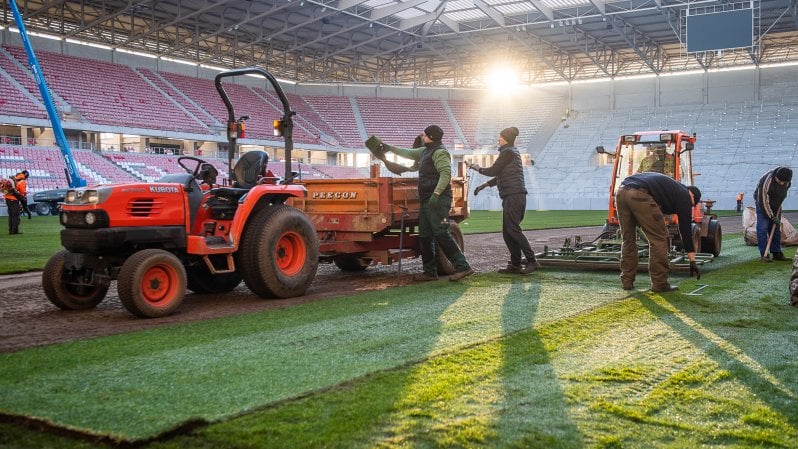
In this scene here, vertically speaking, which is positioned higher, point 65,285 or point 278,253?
point 278,253

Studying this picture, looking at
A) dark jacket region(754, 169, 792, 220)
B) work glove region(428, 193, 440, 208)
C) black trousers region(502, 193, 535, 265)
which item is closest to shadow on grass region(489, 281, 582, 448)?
work glove region(428, 193, 440, 208)

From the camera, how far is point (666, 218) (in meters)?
11.2

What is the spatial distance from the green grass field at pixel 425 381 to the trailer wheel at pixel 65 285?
1.43m

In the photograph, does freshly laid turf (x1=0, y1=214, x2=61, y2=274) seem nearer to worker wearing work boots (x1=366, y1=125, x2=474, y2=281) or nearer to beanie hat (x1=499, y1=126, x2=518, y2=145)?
worker wearing work boots (x1=366, y1=125, x2=474, y2=281)

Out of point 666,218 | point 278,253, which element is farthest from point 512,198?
point 278,253

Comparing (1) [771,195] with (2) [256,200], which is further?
(1) [771,195]

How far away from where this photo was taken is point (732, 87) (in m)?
46.3

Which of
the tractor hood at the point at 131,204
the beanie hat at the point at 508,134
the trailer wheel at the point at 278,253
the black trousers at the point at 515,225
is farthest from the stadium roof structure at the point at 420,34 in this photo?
the tractor hood at the point at 131,204

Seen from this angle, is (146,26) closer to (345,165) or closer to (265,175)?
(345,165)

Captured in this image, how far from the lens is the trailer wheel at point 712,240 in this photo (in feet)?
39.3

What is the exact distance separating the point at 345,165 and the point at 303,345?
45.0m

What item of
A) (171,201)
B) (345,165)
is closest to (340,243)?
(171,201)

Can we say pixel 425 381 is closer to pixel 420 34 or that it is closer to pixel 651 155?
pixel 651 155

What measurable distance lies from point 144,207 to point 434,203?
341 cm
